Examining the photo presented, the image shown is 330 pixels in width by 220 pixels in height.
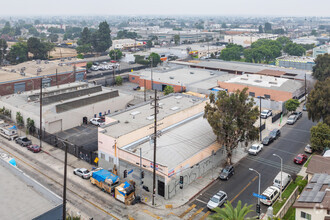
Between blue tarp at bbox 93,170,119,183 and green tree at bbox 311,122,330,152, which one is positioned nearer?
blue tarp at bbox 93,170,119,183

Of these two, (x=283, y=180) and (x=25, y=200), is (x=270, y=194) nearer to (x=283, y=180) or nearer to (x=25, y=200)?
(x=283, y=180)

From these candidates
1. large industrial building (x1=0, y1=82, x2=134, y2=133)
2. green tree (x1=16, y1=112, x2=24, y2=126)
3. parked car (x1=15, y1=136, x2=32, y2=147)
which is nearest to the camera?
parked car (x1=15, y1=136, x2=32, y2=147)

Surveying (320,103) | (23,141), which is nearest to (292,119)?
(320,103)

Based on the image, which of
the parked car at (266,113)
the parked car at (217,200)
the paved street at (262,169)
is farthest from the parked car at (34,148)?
the parked car at (266,113)

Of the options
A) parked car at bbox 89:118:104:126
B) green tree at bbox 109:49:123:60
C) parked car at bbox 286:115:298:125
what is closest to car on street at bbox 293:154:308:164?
parked car at bbox 286:115:298:125

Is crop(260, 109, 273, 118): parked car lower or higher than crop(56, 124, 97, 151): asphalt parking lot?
higher

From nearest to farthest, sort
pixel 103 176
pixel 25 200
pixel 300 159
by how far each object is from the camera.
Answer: pixel 25 200 < pixel 103 176 < pixel 300 159

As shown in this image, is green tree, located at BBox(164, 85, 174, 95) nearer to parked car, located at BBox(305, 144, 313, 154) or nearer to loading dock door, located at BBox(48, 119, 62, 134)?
loading dock door, located at BBox(48, 119, 62, 134)
